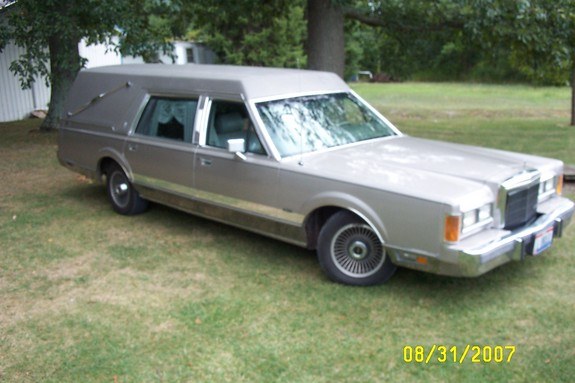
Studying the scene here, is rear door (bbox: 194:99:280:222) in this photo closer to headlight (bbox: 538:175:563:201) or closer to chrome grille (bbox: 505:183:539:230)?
chrome grille (bbox: 505:183:539:230)

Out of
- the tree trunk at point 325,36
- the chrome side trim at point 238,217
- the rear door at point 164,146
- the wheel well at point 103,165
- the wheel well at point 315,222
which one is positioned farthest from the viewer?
the tree trunk at point 325,36

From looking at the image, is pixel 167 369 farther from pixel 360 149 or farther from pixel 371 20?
pixel 371 20

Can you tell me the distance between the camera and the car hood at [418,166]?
471cm

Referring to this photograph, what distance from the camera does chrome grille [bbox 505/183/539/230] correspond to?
15.8 ft

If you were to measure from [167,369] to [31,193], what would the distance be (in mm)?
5521

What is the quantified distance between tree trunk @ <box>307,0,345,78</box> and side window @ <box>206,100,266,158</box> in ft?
21.4

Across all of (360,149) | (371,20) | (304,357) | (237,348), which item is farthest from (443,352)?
(371,20)

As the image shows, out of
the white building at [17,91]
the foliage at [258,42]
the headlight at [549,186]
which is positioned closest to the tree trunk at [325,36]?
the white building at [17,91]

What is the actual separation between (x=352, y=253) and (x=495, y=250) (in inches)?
46.0

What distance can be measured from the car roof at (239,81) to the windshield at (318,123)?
4.5 inches

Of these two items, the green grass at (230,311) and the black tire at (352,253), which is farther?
the black tire at (352,253)

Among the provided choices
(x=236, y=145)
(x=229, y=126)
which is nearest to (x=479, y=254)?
(x=236, y=145)

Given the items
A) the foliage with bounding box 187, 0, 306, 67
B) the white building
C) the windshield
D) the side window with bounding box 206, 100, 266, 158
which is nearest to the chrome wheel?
the side window with bounding box 206, 100, 266, 158

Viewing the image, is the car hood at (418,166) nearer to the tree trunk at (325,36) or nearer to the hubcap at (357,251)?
the hubcap at (357,251)
